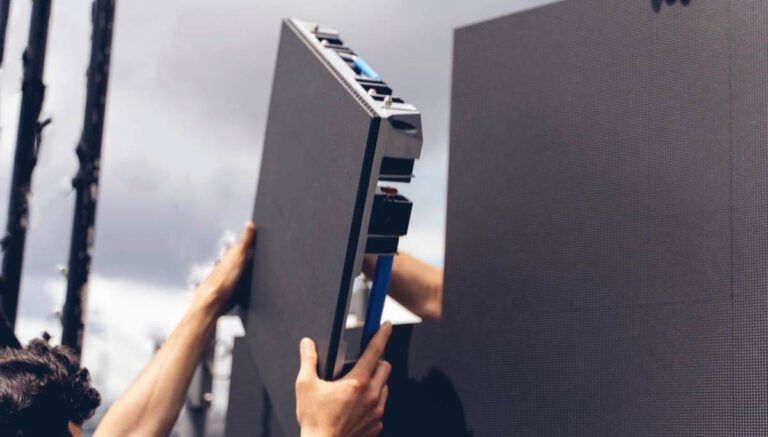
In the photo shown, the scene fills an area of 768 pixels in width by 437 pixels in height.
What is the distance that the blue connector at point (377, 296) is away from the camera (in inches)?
47.0

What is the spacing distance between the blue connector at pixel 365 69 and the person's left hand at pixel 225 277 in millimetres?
546

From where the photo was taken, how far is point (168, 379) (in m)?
1.55

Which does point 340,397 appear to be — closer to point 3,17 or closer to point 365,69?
point 365,69

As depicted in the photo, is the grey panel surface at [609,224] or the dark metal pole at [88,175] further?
the dark metal pole at [88,175]

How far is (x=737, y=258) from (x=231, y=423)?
123 cm

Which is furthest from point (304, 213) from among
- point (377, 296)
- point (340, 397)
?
point (340, 397)

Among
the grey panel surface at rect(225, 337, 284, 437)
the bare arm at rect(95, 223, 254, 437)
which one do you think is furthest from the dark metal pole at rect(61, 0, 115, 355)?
the bare arm at rect(95, 223, 254, 437)

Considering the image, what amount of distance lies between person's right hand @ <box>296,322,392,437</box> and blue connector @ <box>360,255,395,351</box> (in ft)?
0.05

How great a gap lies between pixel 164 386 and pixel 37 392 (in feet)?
1.42

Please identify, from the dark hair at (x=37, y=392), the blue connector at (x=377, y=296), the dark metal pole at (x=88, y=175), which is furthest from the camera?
the dark metal pole at (x=88, y=175)

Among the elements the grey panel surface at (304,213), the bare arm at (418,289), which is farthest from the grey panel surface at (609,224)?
the grey panel surface at (304,213)

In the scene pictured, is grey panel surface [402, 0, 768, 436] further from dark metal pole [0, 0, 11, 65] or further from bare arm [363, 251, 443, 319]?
dark metal pole [0, 0, 11, 65]

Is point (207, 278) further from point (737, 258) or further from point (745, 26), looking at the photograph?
point (745, 26)

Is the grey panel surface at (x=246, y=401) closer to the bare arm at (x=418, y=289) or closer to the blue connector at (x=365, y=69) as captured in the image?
the bare arm at (x=418, y=289)
